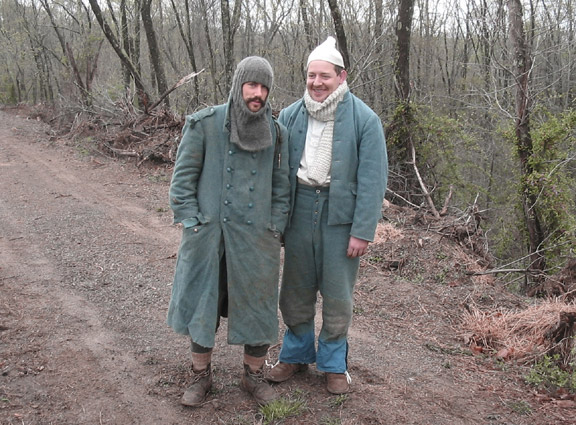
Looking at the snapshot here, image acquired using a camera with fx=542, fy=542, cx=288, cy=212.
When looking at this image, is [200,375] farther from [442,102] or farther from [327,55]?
[442,102]

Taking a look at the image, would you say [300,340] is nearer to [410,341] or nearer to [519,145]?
[410,341]

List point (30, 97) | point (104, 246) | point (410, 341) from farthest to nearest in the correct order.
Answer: point (30, 97) → point (104, 246) → point (410, 341)

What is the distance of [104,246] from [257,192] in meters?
4.12

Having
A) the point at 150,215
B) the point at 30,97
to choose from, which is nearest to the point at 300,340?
the point at 150,215

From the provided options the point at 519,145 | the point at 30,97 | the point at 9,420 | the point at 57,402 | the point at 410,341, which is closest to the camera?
the point at 9,420

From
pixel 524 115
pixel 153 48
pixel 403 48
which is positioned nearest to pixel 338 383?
pixel 524 115

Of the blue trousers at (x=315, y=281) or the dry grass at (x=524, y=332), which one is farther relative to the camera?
the dry grass at (x=524, y=332)

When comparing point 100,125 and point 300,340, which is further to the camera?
point 100,125

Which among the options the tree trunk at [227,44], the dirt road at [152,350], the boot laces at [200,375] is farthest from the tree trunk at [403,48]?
the boot laces at [200,375]

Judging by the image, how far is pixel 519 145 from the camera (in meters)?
9.80

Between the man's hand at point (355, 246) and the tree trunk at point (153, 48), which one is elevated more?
the tree trunk at point (153, 48)

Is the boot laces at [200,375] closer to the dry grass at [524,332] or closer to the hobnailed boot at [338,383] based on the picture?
the hobnailed boot at [338,383]

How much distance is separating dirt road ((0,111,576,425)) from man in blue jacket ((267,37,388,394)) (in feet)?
1.84

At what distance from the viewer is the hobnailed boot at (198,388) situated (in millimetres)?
3254
